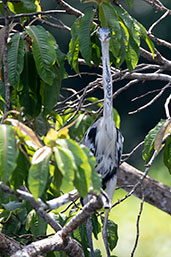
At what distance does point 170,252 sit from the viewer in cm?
475

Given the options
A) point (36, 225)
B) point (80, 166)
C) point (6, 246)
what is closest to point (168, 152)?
point (36, 225)

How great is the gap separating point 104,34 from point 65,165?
99 cm

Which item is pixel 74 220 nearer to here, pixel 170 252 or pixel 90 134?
pixel 90 134

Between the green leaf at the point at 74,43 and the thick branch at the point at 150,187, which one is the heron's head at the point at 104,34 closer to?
the green leaf at the point at 74,43

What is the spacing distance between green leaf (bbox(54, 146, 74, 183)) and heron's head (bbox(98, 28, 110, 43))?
0.86 metres

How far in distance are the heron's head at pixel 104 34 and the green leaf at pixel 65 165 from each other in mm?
861

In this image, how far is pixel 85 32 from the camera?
2105mm

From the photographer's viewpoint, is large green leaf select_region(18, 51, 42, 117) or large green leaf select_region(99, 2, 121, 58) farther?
large green leaf select_region(18, 51, 42, 117)

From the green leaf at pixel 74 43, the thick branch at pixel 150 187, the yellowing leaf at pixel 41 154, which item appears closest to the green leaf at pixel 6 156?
the yellowing leaf at pixel 41 154

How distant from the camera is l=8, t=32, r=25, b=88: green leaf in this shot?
1.99 metres

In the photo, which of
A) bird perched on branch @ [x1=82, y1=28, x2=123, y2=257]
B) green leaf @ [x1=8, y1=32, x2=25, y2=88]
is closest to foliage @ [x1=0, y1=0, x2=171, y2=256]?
green leaf @ [x1=8, y1=32, x2=25, y2=88]

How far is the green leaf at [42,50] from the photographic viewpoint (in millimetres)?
1981

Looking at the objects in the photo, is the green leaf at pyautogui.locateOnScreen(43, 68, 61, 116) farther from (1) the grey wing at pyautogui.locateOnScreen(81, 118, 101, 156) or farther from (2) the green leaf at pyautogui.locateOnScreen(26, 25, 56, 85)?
(1) the grey wing at pyautogui.locateOnScreen(81, 118, 101, 156)

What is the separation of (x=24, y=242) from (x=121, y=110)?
392cm
